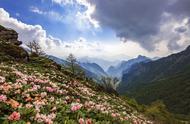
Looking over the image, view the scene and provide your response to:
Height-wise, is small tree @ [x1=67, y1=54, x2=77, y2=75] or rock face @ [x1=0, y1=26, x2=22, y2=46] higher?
small tree @ [x1=67, y1=54, x2=77, y2=75]

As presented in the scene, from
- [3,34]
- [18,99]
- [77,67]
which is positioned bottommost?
[18,99]

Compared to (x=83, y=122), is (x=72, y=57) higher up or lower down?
higher up

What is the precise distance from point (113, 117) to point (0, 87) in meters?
4.36

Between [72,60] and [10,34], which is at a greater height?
[72,60]

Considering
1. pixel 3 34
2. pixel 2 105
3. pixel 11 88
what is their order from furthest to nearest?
pixel 3 34 → pixel 11 88 → pixel 2 105

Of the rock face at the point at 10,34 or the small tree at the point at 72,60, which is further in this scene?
the small tree at the point at 72,60

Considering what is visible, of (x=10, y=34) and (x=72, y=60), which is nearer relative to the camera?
(x=10, y=34)

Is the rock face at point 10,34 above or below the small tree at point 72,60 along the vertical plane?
below

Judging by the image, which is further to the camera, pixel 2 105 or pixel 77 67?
pixel 77 67

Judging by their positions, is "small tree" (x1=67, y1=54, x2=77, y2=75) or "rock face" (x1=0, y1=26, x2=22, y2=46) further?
"small tree" (x1=67, y1=54, x2=77, y2=75)

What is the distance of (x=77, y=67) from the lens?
118375 mm

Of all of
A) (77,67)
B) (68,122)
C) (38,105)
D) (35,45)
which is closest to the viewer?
(68,122)

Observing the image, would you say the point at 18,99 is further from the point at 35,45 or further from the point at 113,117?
the point at 35,45

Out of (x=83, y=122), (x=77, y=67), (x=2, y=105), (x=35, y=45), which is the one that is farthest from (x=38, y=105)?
(x=35, y=45)
